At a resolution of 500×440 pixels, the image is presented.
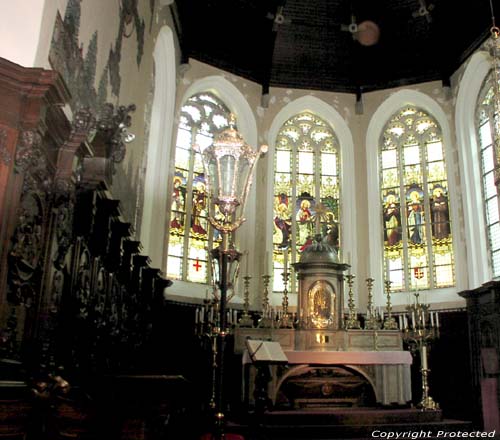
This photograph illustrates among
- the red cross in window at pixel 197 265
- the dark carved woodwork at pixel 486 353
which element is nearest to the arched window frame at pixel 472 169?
the dark carved woodwork at pixel 486 353

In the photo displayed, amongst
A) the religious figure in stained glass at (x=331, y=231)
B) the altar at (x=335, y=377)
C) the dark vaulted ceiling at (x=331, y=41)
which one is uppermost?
the dark vaulted ceiling at (x=331, y=41)

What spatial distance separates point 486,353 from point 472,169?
4.33 m

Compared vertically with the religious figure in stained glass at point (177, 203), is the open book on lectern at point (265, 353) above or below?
below

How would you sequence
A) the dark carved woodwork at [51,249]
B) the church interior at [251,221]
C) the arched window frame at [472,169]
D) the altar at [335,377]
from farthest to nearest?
the arched window frame at [472,169]
the altar at [335,377]
the church interior at [251,221]
the dark carved woodwork at [51,249]

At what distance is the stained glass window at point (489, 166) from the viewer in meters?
12.1

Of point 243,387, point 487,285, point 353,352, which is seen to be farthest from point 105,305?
point 487,285

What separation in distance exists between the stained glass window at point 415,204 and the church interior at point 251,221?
5cm

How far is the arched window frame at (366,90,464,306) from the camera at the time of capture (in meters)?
12.9

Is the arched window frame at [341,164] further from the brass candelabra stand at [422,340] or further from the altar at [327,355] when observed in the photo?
the brass candelabra stand at [422,340]

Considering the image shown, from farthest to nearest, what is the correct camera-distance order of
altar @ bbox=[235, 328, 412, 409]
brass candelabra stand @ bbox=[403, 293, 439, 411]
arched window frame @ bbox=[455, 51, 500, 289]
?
arched window frame @ bbox=[455, 51, 500, 289]
altar @ bbox=[235, 328, 412, 409]
brass candelabra stand @ bbox=[403, 293, 439, 411]

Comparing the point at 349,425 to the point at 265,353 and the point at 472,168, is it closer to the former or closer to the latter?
the point at 265,353

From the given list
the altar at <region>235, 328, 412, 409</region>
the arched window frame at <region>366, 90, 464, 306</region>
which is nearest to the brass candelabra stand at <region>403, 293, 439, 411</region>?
the altar at <region>235, 328, 412, 409</region>

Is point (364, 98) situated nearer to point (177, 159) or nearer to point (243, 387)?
point (177, 159)

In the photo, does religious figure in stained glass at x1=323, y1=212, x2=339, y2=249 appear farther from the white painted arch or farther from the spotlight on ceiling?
the spotlight on ceiling
